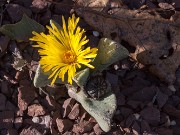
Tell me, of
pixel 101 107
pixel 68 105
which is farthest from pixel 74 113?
pixel 101 107

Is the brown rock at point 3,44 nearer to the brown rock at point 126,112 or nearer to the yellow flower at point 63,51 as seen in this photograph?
the yellow flower at point 63,51

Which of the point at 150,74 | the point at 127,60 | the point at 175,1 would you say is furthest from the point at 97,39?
the point at 175,1

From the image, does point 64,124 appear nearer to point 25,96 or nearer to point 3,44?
point 25,96

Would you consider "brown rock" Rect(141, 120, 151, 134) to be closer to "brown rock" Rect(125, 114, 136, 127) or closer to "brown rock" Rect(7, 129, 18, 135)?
"brown rock" Rect(125, 114, 136, 127)

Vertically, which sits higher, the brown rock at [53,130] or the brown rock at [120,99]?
the brown rock at [120,99]

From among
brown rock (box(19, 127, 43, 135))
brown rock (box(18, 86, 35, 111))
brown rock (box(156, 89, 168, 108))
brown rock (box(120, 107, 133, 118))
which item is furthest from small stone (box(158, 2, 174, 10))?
brown rock (box(19, 127, 43, 135))

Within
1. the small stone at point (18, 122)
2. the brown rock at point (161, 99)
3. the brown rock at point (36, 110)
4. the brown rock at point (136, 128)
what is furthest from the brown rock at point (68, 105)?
the brown rock at point (161, 99)
